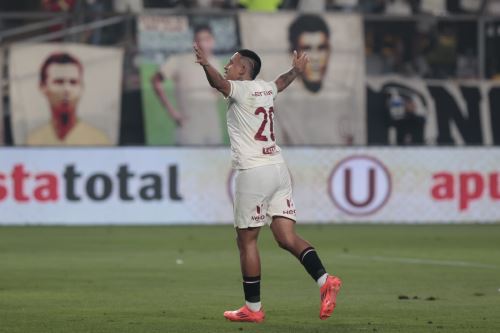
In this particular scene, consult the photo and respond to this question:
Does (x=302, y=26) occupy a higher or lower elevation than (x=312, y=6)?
lower

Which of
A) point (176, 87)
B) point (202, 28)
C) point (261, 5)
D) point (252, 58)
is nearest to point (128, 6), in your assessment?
point (202, 28)

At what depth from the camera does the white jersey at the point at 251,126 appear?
11188 mm

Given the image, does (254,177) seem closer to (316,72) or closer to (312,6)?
(316,72)

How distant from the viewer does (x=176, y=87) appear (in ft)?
89.5

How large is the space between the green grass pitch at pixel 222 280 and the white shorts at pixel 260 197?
32.6 inches

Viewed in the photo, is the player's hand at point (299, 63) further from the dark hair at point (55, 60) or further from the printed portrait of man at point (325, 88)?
the dark hair at point (55, 60)

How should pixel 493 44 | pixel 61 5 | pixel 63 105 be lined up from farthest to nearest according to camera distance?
pixel 493 44, pixel 61 5, pixel 63 105

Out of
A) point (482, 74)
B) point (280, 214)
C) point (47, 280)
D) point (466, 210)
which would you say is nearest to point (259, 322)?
point (280, 214)

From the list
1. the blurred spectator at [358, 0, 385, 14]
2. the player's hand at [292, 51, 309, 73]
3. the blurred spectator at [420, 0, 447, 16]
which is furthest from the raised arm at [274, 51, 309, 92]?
the blurred spectator at [420, 0, 447, 16]

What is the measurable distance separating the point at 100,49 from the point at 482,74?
8.08 metres

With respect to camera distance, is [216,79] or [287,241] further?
[287,241]

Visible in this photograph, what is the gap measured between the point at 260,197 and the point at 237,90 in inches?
35.1

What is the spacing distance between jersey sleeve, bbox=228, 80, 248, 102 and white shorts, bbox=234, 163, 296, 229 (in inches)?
23.7

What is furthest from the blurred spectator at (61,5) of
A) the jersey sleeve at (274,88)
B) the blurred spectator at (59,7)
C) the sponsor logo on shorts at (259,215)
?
the sponsor logo on shorts at (259,215)
